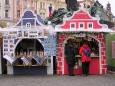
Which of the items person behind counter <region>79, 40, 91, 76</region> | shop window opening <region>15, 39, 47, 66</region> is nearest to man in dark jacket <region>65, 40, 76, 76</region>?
person behind counter <region>79, 40, 91, 76</region>

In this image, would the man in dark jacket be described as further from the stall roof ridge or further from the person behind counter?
the stall roof ridge

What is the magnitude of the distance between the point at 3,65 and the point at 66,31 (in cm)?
399

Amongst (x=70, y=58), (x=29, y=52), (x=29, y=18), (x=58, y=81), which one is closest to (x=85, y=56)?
(x=70, y=58)

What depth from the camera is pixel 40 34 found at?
85.1 ft

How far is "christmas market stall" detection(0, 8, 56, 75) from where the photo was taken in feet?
84.7

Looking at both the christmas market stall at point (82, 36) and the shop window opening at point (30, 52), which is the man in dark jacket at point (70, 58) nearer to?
the christmas market stall at point (82, 36)

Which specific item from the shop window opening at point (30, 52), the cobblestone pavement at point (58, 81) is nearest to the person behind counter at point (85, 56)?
the cobblestone pavement at point (58, 81)

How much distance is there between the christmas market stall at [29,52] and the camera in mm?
25825

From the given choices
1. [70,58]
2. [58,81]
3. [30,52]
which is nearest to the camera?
[58,81]

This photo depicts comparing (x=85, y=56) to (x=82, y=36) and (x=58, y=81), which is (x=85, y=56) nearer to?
(x=82, y=36)

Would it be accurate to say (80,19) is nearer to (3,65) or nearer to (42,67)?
(42,67)

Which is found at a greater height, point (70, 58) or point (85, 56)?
point (85, 56)

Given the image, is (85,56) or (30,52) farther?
(30,52)

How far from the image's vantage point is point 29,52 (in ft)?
87.5
